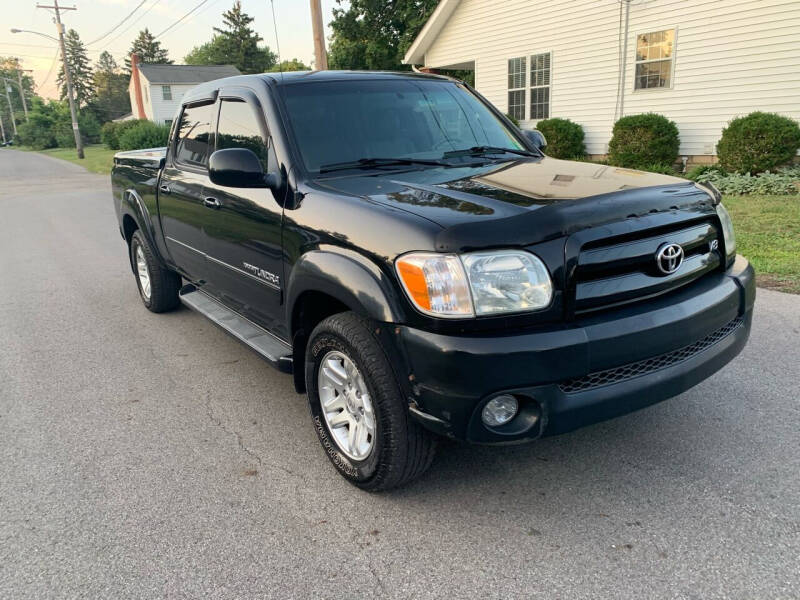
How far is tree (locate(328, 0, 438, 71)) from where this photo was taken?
30.3 m

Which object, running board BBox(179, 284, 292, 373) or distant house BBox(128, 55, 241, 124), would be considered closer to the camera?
running board BBox(179, 284, 292, 373)

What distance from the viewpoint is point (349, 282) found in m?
2.76

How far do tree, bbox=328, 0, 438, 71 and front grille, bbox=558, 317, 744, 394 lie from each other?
1146 inches

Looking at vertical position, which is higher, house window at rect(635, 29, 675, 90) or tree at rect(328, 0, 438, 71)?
tree at rect(328, 0, 438, 71)

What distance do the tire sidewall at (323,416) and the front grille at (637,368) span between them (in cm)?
78

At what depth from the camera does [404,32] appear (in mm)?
30578

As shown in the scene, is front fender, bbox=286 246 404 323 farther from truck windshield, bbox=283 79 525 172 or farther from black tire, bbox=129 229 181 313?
black tire, bbox=129 229 181 313

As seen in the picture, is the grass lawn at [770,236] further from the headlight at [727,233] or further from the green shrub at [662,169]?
the headlight at [727,233]

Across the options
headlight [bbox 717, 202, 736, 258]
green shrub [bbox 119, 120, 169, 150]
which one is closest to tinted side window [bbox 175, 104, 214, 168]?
headlight [bbox 717, 202, 736, 258]

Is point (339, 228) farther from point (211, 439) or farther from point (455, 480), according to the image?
point (211, 439)

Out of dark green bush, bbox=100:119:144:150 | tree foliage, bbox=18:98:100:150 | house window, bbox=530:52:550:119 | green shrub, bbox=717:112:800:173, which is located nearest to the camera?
green shrub, bbox=717:112:800:173

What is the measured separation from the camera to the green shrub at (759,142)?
11586 millimetres

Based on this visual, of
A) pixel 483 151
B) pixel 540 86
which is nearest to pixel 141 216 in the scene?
pixel 483 151

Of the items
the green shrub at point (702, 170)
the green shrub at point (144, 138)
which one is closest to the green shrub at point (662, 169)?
the green shrub at point (702, 170)
